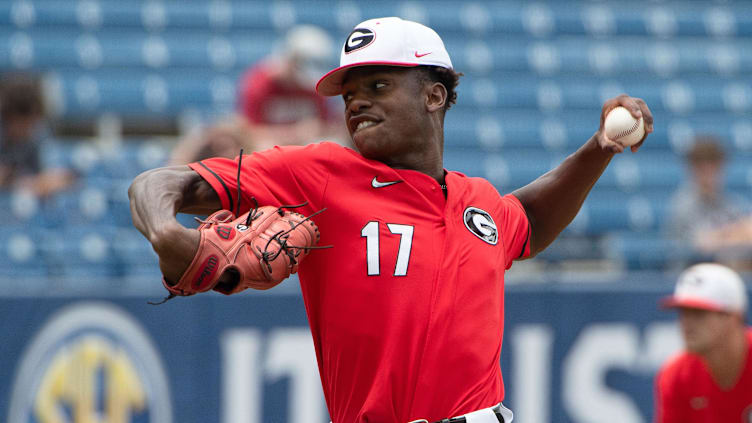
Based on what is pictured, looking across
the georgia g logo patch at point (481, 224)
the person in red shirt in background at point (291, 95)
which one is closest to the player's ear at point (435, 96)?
the georgia g logo patch at point (481, 224)

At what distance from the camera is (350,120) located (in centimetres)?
319

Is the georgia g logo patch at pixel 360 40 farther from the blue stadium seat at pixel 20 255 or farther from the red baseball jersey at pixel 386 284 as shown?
the blue stadium seat at pixel 20 255

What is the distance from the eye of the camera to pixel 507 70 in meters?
10.2

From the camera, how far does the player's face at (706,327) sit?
5.68 m

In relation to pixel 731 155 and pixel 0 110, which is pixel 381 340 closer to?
pixel 0 110

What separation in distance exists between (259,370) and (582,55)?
19.1 feet

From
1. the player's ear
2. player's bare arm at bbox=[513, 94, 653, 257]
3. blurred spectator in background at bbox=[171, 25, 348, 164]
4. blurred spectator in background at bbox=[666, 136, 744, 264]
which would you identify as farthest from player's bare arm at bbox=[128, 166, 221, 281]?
blurred spectator in background at bbox=[666, 136, 744, 264]

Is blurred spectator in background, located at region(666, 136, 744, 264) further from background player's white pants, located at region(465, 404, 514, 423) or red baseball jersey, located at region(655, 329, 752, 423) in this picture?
background player's white pants, located at region(465, 404, 514, 423)

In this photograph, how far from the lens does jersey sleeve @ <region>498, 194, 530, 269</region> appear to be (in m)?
3.39

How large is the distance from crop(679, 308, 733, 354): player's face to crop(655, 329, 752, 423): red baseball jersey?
15 centimetres

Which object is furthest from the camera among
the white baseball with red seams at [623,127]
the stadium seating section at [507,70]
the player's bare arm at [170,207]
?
the stadium seating section at [507,70]

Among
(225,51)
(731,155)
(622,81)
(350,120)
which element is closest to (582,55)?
(622,81)

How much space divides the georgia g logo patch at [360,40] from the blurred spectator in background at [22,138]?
3505mm

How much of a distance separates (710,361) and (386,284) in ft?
11.0
